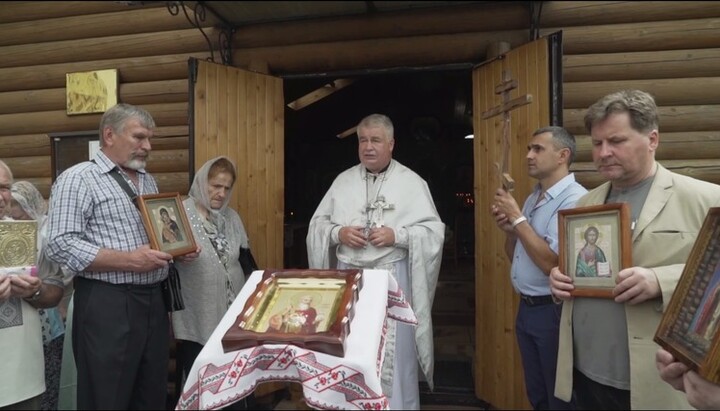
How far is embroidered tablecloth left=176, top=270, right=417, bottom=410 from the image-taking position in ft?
4.23

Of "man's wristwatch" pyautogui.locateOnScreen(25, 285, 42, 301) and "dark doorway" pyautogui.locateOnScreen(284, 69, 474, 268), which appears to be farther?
"dark doorway" pyautogui.locateOnScreen(284, 69, 474, 268)

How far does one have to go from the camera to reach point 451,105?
10.0 meters

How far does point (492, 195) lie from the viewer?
142 inches

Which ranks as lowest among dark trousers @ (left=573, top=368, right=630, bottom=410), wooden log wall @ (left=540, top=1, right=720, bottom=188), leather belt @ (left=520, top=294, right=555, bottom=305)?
dark trousers @ (left=573, top=368, right=630, bottom=410)

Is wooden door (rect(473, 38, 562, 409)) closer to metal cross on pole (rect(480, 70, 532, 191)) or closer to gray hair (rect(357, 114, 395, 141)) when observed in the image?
metal cross on pole (rect(480, 70, 532, 191))

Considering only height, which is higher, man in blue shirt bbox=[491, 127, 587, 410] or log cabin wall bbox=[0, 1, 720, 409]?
log cabin wall bbox=[0, 1, 720, 409]

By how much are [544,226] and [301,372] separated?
71.2 inches

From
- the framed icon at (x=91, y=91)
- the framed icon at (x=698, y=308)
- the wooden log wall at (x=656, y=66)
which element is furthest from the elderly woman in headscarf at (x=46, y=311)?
the wooden log wall at (x=656, y=66)

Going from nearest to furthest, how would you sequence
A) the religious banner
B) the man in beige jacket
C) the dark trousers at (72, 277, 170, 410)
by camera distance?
the man in beige jacket → the religious banner → the dark trousers at (72, 277, 170, 410)

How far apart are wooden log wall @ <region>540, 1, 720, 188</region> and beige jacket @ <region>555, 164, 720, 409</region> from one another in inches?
74.8

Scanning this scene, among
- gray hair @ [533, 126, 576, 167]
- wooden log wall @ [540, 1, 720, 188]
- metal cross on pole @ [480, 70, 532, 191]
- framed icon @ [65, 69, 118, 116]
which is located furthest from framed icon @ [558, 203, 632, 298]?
framed icon @ [65, 69, 118, 116]

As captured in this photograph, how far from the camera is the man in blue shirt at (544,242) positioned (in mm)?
2535

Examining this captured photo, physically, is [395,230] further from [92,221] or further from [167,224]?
[92,221]

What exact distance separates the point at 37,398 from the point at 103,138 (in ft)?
4.55
